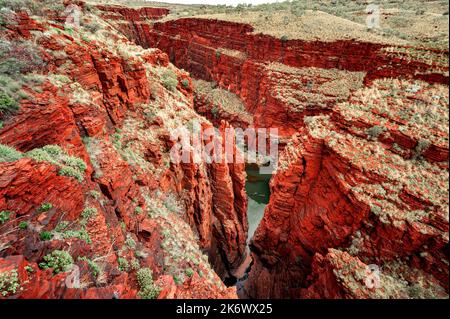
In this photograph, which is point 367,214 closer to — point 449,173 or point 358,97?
point 449,173

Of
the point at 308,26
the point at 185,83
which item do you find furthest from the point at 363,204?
the point at 308,26

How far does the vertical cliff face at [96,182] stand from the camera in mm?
4793

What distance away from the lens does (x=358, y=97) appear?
1183 centimetres

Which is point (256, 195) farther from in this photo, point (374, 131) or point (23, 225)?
point (23, 225)

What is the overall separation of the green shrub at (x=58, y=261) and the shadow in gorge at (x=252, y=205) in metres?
13.9

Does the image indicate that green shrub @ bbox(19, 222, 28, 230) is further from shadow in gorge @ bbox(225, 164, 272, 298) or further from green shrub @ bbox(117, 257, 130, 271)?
shadow in gorge @ bbox(225, 164, 272, 298)

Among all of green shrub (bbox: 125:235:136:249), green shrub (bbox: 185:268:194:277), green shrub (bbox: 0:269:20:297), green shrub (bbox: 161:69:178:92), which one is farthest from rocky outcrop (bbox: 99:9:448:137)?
green shrub (bbox: 0:269:20:297)

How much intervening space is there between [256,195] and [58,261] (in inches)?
945

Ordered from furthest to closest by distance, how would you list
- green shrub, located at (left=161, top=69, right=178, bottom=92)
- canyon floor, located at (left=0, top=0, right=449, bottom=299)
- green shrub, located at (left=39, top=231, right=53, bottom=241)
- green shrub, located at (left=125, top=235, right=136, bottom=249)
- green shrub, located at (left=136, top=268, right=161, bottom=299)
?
green shrub, located at (left=161, top=69, right=178, bottom=92), green shrub, located at (left=125, top=235, right=136, bottom=249), green shrub, located at (left=136, top=268, right=161, bottom=299), canyon floor, located at (left=0, top=0, right=449, bottom=299), green shrub, located at (left=39, top=231, right=53, bottom=241)

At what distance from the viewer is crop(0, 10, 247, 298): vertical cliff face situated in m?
4.79

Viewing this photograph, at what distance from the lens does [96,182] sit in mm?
7211

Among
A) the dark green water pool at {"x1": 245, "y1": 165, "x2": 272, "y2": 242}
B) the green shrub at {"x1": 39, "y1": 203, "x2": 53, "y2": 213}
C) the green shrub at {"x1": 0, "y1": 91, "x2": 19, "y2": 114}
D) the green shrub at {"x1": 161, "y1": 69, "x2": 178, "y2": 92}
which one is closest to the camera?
the green shrub at {"x1": 39, "y1": 203, "x2": 53, "y2": 213}

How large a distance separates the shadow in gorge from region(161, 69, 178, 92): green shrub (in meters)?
13.3

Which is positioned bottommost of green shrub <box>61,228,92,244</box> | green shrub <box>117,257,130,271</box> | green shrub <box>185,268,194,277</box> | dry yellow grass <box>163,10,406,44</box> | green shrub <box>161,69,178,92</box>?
green shrub <box>185,268,194,277</box>
